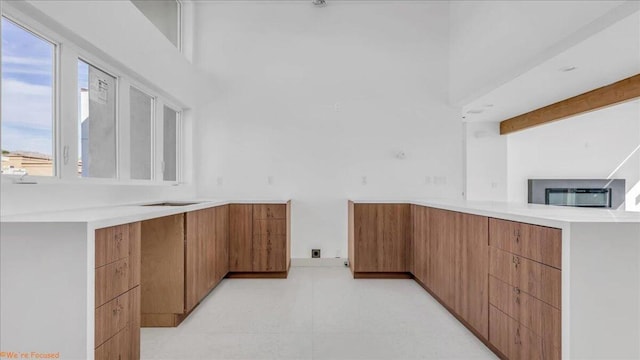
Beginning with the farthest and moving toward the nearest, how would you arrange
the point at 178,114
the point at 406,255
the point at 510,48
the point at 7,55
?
the point at 178,114, the point at 406,255, the point at 510,48, the point at 7,55

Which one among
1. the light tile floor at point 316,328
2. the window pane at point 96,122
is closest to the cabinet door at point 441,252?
the light tile floor at point 316,328

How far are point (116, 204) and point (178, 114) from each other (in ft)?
6.15

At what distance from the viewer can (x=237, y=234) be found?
3781 millimetres

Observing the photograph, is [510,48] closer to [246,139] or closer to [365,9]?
[365,9]

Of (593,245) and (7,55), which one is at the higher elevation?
(7,55)

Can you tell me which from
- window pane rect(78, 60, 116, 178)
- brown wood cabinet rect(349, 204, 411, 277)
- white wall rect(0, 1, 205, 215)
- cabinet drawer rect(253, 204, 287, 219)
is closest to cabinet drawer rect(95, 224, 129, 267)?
white wall rect(0, 1, 205, 215)

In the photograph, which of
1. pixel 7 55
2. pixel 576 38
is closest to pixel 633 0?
pixel 576 38

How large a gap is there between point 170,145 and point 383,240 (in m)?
2.75

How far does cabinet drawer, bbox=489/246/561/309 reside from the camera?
4.84 ft

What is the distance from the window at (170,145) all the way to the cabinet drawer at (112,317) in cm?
221

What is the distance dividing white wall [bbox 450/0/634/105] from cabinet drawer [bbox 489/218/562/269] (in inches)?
66.6

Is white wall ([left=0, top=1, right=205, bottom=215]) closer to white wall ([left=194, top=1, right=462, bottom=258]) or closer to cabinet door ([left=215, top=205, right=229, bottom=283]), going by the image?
cabinet door ([left=215, top=205, right=229, bottom=283])

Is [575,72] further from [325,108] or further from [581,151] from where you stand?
[581,151]

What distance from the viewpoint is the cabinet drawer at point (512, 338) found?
63.3 inches
